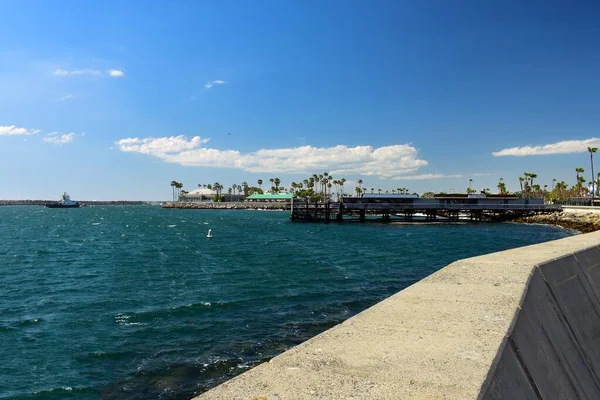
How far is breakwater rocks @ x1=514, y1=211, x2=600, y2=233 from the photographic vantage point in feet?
190

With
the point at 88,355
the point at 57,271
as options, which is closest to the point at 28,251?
the point at 57,271

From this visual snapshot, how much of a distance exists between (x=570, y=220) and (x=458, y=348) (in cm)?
7744

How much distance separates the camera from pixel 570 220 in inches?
2704

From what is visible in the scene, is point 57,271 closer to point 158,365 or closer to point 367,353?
point 158,365

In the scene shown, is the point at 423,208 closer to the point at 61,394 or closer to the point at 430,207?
the point at 430,207

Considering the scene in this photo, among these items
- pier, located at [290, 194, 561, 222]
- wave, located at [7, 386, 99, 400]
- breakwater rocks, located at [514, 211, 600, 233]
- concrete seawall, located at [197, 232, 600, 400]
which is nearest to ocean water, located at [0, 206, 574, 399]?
wave, located at [7, 386, 99, 400]

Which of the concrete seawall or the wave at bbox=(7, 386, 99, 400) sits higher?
the concrete seawall

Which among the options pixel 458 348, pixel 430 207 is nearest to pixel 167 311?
pixel 458 348

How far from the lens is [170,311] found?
56.2 feet

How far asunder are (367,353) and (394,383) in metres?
0.83

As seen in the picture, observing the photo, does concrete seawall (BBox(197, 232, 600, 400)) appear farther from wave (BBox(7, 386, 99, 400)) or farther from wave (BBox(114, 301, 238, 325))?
wave (BBox(114, 301, 238, 325))

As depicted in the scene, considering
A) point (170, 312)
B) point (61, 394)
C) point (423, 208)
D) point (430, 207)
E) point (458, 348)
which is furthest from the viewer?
point (423, 208)

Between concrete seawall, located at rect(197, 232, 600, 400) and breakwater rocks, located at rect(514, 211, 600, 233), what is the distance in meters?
54.8

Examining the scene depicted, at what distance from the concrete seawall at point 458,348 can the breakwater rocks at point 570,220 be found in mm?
54784
